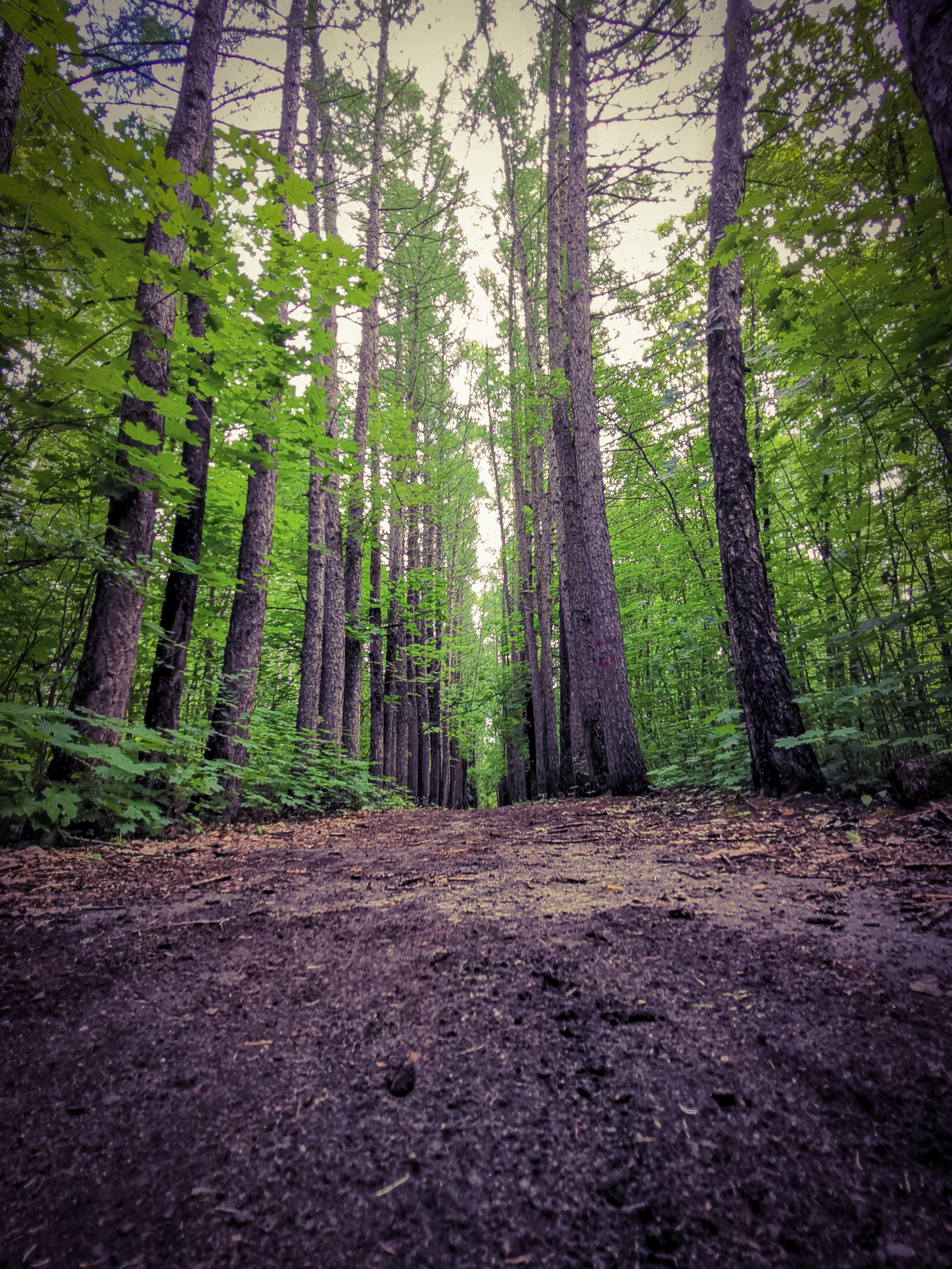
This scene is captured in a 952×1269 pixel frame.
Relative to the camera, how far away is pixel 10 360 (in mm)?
3057

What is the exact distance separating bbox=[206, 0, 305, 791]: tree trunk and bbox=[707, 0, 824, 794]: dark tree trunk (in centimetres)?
457

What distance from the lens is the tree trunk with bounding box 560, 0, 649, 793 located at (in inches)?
261

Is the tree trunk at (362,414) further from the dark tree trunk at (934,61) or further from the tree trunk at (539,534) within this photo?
the dark tree trunk at (934,61)

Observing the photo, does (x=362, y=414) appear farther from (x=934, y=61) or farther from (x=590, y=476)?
(x=934, y=61)

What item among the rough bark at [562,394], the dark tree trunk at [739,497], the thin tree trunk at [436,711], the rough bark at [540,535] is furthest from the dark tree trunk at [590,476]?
the thin tree trunk at [436,711]

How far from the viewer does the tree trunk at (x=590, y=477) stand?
21.7 ft

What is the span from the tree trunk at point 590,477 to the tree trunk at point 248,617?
158 inches

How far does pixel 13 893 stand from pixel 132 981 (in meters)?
1.30

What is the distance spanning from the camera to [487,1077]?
44.6 inches

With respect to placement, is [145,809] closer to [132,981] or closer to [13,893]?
[13,893]

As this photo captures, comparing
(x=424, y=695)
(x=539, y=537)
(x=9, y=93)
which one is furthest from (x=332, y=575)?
(x=424, y=695)

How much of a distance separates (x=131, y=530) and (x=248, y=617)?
199cm

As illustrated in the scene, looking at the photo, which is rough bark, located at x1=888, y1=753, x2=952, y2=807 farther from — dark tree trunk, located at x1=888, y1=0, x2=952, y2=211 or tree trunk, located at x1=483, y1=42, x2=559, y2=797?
tree trunk, located at x1=483, y1=42, x2=559, y2=797

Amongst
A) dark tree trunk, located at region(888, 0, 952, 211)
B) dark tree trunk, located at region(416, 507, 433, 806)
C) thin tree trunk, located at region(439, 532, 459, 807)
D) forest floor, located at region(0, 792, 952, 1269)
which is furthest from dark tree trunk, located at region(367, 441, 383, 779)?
dark tree trunk, located at region(888, 0, 952, 211)
